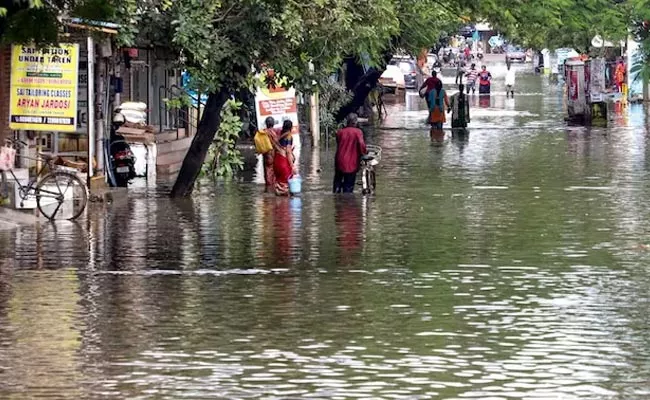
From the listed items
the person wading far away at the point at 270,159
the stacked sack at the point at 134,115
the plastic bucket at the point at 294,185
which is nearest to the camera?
the plastic bucket at the point at 294,185

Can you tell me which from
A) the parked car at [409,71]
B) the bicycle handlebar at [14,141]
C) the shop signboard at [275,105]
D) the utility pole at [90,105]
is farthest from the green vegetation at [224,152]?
the parked car at [409,71]

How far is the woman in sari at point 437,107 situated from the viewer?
5053cm

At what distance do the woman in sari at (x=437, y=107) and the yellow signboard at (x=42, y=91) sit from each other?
2662cm

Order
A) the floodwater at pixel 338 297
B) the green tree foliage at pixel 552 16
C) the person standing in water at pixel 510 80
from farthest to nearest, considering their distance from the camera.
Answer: the person standing in water at pixel 510 80
the green tree foliage at pixel 552 16
the floodwater at pixel 338 297

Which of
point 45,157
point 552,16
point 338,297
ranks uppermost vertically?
point 552,16

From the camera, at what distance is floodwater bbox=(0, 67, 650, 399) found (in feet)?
36.3

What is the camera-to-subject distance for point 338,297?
15.1m

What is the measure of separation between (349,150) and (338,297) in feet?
41.6

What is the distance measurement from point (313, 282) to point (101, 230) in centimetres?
622

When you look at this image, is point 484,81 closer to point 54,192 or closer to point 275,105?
point 275,105

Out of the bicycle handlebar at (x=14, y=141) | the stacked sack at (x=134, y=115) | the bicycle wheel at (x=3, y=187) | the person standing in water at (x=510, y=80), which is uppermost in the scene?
the person standing in water at (x=510, y=80)

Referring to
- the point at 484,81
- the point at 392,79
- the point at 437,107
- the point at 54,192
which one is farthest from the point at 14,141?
the point at 484,81

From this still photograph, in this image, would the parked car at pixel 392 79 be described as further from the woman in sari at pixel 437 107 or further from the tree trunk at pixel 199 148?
the tree trunk at pixel 199 148

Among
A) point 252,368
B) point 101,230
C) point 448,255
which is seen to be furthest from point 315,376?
point 101,230
